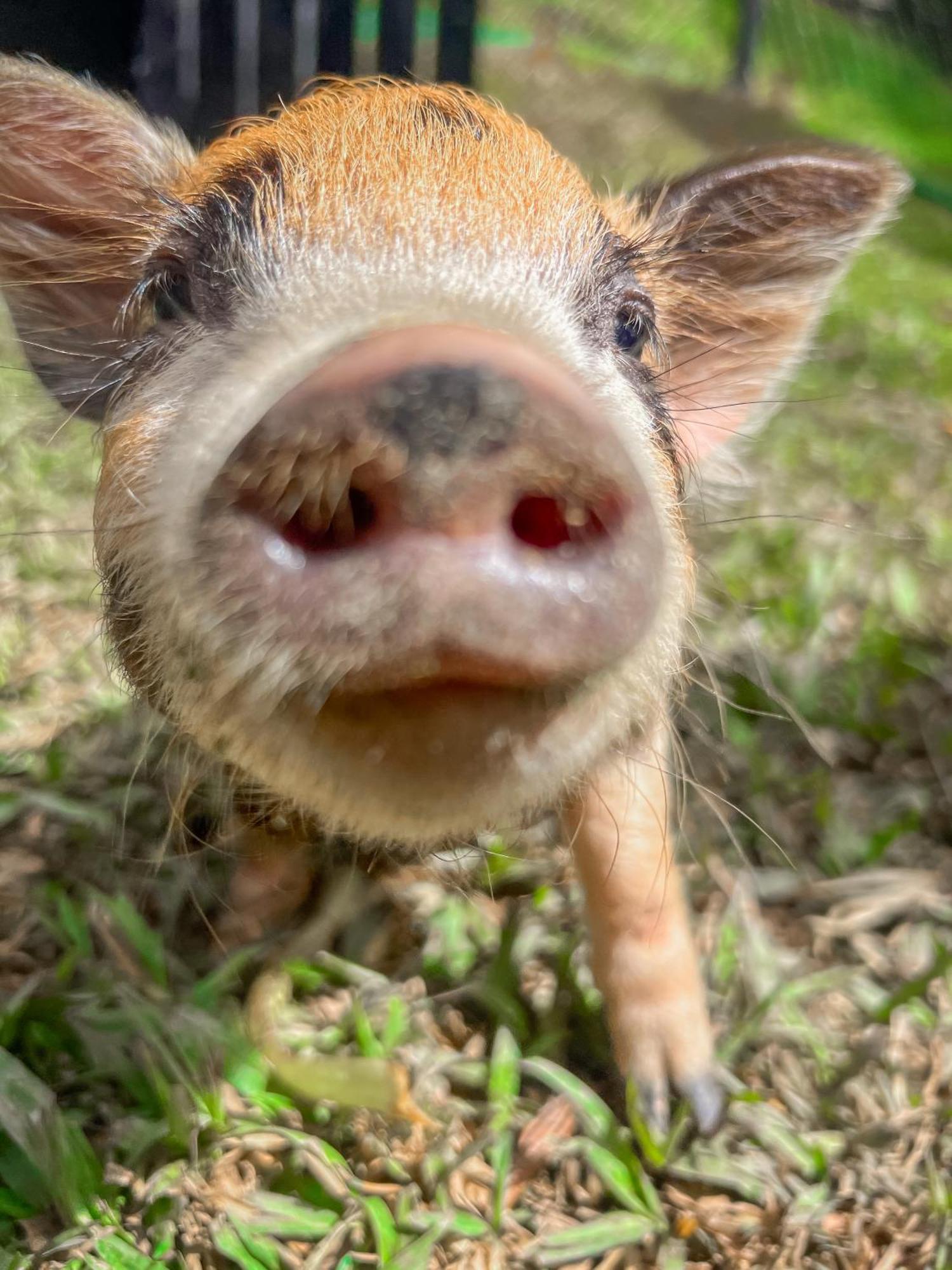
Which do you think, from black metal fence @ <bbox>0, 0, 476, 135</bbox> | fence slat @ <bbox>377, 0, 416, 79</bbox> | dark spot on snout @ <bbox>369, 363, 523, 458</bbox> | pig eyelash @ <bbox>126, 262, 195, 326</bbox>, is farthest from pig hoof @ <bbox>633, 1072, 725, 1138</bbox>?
fence slat @ <bbox>377, 0, 416, 79</bbox>

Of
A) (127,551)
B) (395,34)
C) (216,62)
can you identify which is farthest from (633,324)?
(216,62)

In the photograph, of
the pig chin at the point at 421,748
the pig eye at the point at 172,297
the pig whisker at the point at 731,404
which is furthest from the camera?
the pig whisker at the point at 731,404

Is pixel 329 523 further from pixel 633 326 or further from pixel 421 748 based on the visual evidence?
pixel 633 326

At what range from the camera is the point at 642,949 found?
5.62 feet

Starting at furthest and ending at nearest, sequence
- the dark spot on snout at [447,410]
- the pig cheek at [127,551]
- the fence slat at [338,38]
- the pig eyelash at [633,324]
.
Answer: the fence slat at [338,38] < the pig eyelash at [633,324] < the pig cheek at [127,551] < the dark spot on snout at [447,410]

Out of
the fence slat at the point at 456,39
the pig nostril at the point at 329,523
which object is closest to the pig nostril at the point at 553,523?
the pig nostril at the point at 329,523

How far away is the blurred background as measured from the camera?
167 centimetres

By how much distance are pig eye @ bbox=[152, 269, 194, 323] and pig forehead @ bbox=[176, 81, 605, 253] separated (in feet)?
0.33

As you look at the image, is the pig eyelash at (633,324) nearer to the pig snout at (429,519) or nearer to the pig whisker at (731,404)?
the pig whisker at (731,404)

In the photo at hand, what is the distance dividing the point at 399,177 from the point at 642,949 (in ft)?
4.11

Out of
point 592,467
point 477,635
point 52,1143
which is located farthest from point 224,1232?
point 592,467

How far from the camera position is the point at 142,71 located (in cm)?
307

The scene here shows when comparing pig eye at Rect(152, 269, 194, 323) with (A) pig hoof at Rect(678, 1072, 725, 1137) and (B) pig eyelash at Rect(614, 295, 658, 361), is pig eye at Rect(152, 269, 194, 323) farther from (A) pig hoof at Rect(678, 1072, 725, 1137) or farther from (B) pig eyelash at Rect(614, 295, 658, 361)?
(A) pig hoof at Rect(678, 1072, 725, 1137)

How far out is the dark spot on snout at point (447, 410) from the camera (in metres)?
0.85
